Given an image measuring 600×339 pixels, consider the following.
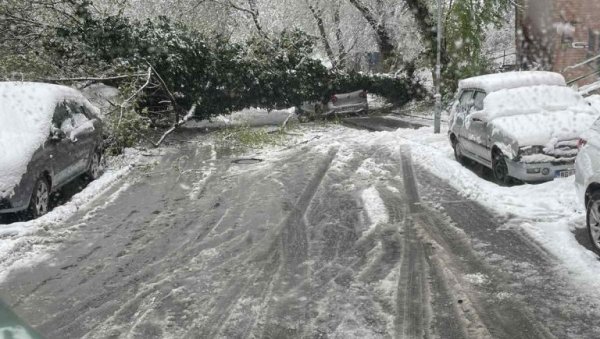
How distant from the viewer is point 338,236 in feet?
23.0

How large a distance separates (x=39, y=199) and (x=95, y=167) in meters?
3.14

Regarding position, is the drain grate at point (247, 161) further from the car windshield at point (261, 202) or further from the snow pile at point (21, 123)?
the snow pile at point (21, 123)

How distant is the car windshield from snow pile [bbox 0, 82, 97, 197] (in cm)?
3

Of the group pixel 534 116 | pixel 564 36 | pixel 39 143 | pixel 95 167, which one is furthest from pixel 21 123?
pixel 564 36

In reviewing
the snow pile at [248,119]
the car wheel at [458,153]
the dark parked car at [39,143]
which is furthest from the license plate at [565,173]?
the snow pile at [248,119]

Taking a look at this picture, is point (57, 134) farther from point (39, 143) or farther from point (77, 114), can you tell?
point (77, 114)

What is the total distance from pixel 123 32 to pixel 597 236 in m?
14.1

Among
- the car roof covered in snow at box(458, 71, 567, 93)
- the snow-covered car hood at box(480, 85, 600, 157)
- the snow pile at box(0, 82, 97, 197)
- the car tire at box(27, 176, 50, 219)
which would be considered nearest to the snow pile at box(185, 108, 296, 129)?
the car roof covered in snow at box(458, 71, 567, 93)

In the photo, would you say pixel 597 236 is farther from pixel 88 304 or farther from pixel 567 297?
pixel 88 304

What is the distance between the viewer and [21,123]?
8469mm

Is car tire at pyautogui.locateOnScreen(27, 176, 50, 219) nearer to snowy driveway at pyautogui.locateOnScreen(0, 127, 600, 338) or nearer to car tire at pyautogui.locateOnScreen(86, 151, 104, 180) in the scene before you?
snowy driveway at pyautogui.locateOnScreen(0, 127, 600, 338)

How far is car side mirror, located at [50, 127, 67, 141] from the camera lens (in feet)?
28.7

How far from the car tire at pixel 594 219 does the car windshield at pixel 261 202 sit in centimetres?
2

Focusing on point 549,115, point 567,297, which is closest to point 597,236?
point 567,297
